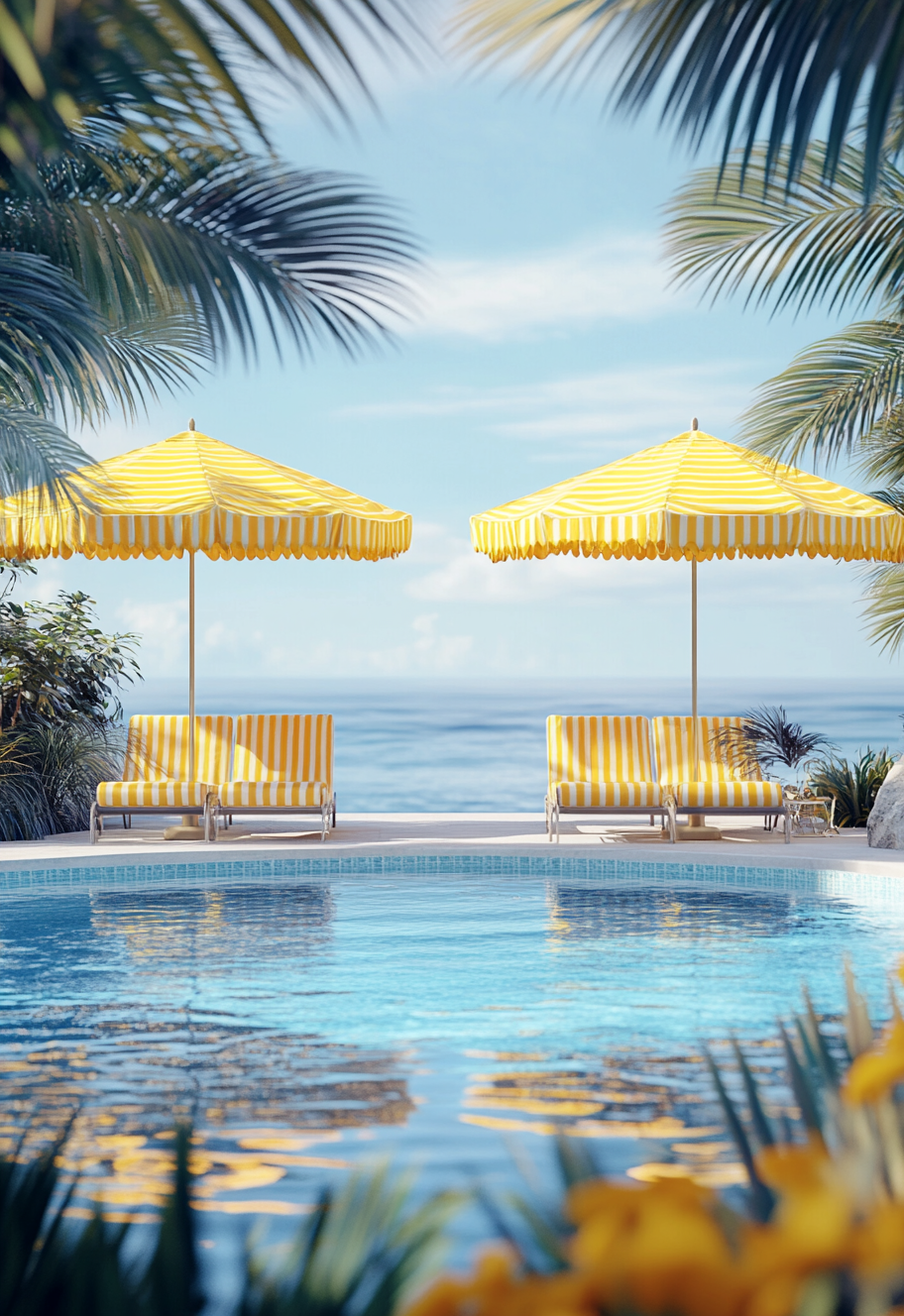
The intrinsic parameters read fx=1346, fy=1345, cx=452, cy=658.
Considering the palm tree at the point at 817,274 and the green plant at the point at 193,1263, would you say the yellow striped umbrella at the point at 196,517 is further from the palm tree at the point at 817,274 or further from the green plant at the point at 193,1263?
the green plant at the point at 193,1263

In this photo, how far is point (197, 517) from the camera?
1026cm

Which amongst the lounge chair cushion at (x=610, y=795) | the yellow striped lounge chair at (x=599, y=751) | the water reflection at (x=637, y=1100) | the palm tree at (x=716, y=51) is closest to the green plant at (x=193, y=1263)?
the water reflection at (x=637, y=1100)

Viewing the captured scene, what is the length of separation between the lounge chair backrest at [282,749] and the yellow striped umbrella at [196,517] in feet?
1.99

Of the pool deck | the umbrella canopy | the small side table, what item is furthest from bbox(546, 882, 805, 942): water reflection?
the small side table

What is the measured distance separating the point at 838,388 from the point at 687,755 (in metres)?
3.25

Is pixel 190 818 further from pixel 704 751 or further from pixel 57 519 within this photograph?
pixel 704 751

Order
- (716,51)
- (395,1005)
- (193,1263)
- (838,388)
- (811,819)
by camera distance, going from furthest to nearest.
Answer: (811,819) < (838,388) < (395,1005) < (716,51) < (193,1263)

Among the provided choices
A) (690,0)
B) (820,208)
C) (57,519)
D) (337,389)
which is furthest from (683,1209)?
(337,389)

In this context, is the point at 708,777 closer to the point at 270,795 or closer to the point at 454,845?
the point at 454,845

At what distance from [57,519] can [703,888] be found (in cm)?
563

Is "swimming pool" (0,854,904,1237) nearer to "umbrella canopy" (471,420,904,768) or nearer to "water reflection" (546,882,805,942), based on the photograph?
"water reflection" (546,882,805,942)

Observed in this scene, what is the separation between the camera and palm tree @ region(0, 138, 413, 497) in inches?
179

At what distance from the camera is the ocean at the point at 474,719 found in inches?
1355

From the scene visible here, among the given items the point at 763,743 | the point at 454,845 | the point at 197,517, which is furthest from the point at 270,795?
the point at 763,743
